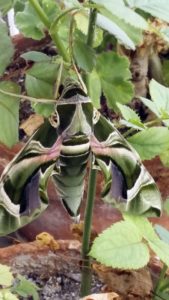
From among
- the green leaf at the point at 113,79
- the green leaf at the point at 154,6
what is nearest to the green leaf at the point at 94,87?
the green leaf at the point at 113,79

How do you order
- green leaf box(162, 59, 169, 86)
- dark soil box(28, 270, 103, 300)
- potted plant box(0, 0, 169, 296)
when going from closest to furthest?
potted plant box(0, 0, 169, 296), dark soil box(28, 270, 103, 300), green leaf box(162, 59, 169, 86)


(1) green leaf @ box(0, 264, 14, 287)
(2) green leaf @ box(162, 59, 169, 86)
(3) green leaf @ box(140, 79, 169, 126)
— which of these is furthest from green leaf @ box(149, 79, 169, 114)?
(2) green leaf @ box(162, 59, 169, 86)

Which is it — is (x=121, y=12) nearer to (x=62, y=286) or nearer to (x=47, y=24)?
(x=47, y=24)

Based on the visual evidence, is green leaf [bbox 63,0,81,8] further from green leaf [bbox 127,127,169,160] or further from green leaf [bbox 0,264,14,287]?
green leaf [bbox 0,264,14,287]

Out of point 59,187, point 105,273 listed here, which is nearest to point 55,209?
point 105,273

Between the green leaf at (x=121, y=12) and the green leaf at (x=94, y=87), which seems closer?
the green leaf at (x=121, y=12)

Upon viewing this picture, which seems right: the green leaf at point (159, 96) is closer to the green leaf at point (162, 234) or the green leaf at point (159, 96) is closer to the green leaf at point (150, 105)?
the green leaf at point (150, 105)

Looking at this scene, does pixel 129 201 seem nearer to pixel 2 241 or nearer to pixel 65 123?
pixel 65 123
